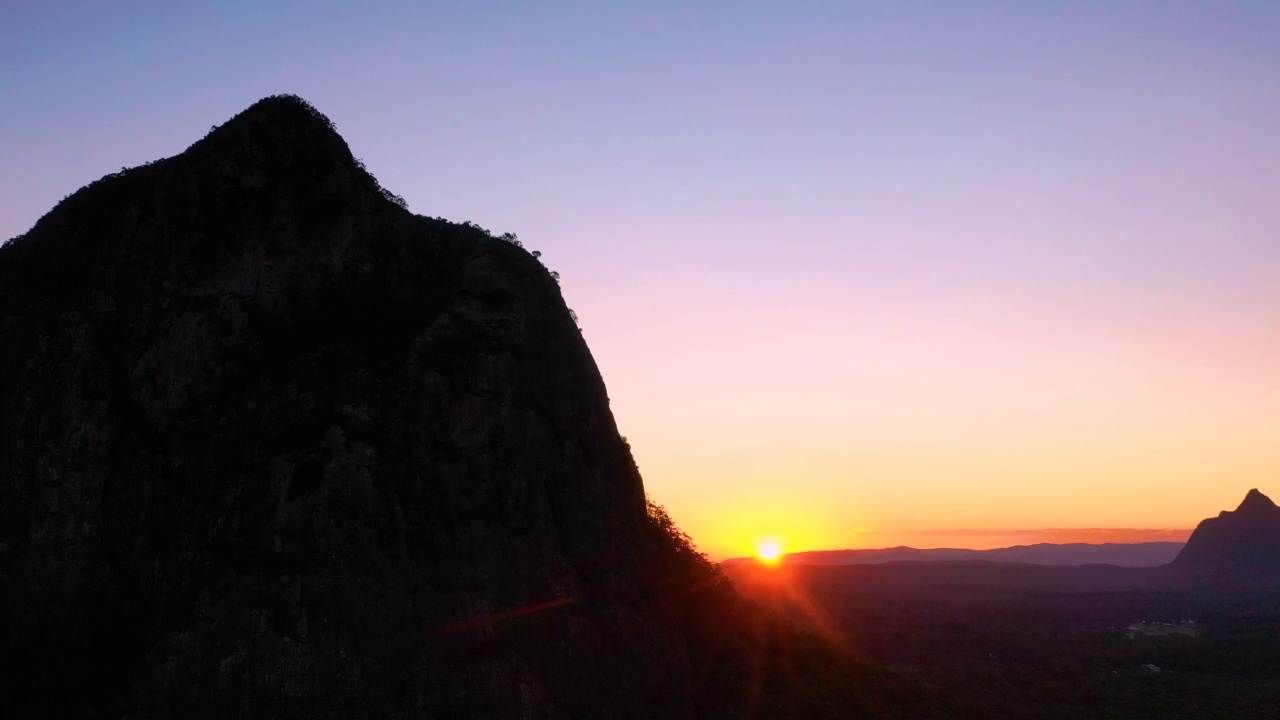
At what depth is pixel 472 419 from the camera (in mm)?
18797

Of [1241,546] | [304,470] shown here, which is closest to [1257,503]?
[1241,546]

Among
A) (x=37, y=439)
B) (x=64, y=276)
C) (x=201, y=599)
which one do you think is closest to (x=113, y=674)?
(x=201, y=599)

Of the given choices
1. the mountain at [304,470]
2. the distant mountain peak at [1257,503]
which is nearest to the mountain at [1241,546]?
the distant mountain peak at [1257,503]

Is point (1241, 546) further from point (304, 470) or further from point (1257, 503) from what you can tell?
point (304, 470)

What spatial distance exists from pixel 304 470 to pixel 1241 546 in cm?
15068

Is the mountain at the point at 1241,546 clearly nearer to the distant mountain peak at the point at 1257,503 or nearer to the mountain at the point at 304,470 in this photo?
the distant mountain peak at the point at 1257,503

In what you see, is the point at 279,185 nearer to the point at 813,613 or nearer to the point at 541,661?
the point at 541,661

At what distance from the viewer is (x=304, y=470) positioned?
1694 centimetres

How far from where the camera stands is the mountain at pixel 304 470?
15.8m

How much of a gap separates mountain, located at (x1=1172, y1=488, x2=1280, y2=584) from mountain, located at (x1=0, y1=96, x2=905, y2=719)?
132469mm

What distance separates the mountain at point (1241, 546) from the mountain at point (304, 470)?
132 m

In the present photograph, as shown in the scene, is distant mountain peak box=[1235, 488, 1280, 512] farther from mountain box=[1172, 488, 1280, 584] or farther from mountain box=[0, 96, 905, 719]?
mountain box=[0, 96, 905, 719]

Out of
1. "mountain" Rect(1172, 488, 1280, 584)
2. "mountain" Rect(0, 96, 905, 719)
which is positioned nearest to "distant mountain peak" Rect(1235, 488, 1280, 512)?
"mountain" Rect(1172, 488, 1280, 584)

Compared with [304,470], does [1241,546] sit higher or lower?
lower
